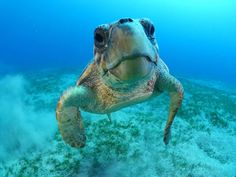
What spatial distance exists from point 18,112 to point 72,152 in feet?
11.3

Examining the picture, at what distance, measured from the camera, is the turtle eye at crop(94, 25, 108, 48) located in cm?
293

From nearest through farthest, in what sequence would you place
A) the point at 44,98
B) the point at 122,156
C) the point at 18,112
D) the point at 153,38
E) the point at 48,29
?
the point at 153,38, the point at 122,156, the point at 18,112, the point at 44,98, the point at 48,29

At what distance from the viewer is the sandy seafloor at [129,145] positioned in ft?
19.4

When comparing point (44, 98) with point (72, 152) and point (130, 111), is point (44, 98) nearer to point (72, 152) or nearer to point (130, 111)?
point (130, 111)

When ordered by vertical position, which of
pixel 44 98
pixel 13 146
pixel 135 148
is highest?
pixel 44 98

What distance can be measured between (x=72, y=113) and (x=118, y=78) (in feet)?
4.20

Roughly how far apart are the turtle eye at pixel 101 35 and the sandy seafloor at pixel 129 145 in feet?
11.0

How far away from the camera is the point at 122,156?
615 cm

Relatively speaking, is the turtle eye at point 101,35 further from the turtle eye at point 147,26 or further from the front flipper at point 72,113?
the front flipper at point 72,113

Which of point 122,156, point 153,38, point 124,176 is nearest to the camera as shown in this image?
point 153,38

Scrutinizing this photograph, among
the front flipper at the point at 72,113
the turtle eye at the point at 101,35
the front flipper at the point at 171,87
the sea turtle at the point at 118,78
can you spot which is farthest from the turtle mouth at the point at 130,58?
the front flipper at the point at 171,87

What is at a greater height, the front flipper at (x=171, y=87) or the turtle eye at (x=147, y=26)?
the front flipper at (x=171, y=87)

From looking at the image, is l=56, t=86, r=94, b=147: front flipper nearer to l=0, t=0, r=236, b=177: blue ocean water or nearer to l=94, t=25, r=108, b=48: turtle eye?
l=94, t=25, r=108, b=48: turtle eye

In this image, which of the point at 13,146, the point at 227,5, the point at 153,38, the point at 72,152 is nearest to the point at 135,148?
the point at 72,152
